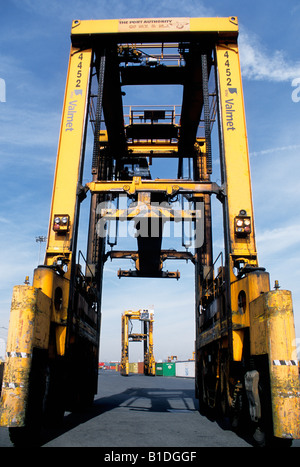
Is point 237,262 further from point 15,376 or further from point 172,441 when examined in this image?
point 15,376

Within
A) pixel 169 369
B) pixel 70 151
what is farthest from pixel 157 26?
pixel 169 369

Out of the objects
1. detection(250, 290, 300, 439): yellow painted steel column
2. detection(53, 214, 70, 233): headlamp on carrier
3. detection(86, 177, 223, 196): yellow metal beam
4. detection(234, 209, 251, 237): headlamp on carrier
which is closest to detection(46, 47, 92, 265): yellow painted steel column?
detection(53, 214, 70, 233): headlamp on carrier

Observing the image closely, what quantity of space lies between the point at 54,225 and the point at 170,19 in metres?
6.25

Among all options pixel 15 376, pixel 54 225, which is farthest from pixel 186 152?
pixel 15 376

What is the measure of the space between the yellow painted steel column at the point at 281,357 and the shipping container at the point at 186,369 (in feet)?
146

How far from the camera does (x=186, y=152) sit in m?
14.6

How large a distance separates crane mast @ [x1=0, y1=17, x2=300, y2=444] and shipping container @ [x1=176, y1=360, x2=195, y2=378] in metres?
36.8

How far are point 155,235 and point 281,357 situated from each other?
25.8 ft

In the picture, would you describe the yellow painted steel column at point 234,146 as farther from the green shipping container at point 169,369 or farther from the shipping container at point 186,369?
the green shipping container at point 169,369

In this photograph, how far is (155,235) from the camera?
12.5 meters

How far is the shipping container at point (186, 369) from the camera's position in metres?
47.6

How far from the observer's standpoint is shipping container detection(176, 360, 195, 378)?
156ft

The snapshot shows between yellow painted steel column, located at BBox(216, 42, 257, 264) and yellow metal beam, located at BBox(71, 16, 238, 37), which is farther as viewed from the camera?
yellow metal beam, located at BBox(71, 16, 238, 37)

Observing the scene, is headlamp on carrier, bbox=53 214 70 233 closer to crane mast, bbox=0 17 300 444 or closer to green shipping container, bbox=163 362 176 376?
crane mast, bbox=0 17 300 444
